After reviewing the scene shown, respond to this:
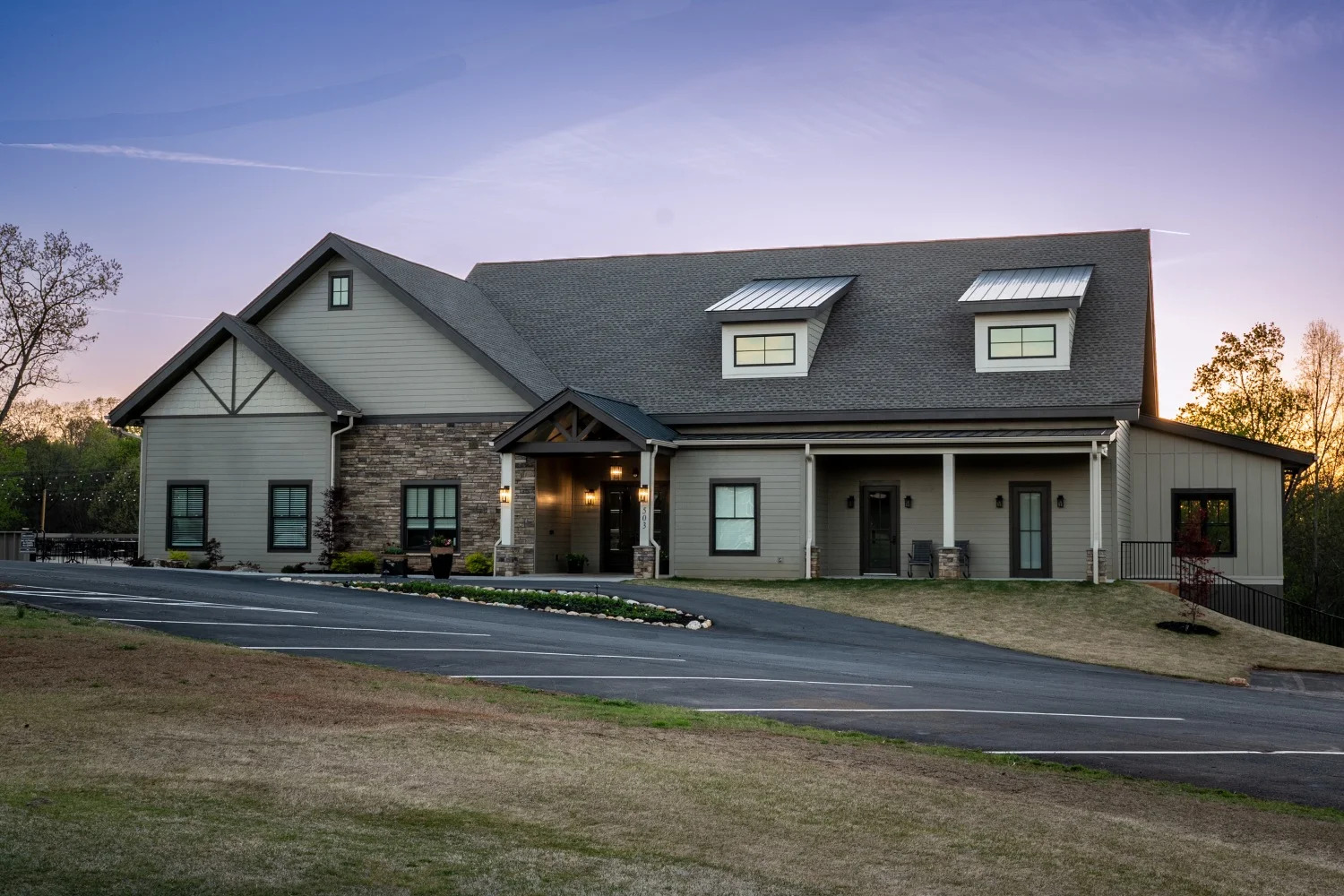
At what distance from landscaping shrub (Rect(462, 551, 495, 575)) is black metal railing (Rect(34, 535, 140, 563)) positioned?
428 inches

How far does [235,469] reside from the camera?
93.8 ft

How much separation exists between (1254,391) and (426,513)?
30.1 meters

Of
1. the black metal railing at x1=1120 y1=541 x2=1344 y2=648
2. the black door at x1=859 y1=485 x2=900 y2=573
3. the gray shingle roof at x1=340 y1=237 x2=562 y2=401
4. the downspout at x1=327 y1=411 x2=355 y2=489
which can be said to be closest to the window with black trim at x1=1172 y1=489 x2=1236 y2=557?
the black metal railing at x1=1120 y1=541 x2=1344 y2=648

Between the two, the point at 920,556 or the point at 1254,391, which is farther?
the point at 1254,391

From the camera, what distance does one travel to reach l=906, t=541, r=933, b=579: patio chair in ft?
87.9

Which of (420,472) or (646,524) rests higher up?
(420,472)

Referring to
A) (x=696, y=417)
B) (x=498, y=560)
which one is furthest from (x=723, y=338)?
(x=498, y=560)

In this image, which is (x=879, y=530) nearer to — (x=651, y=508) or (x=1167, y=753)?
(x=651, y=508)

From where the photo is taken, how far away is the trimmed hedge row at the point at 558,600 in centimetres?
2042

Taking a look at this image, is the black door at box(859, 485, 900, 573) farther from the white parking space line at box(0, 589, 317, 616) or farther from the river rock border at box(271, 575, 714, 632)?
the white parking space line at box(0, 589, 317, 616)

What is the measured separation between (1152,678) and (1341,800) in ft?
27.8

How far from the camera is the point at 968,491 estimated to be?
27.2 m

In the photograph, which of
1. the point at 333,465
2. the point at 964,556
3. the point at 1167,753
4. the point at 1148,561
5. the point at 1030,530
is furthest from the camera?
the point at 333,465

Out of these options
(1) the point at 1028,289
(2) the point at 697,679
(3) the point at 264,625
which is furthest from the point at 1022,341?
(3) the point at 264,625
